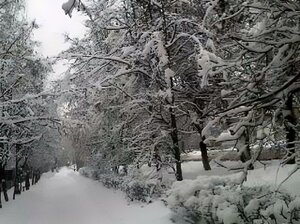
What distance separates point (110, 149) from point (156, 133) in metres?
7.79

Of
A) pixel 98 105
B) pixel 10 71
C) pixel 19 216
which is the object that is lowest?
pixel 19 216

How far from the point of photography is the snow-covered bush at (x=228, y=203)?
671 cm

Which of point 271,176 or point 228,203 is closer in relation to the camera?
point 228,203

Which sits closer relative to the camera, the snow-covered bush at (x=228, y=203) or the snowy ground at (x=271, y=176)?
the snow-covered bush at (x=228, y=203)

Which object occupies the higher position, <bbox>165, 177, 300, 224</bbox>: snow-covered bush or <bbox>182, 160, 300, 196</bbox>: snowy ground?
<bbox>182, 160, 300, 196</bbox>: snowy ground

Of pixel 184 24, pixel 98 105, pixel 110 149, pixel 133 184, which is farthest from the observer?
pixel 110 149

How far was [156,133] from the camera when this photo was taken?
54.4 feet

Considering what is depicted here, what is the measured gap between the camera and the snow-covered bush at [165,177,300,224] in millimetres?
6707

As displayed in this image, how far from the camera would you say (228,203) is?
7.62m

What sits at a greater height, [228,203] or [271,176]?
[271,176]

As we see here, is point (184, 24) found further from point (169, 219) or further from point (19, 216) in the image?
point (19, 216)

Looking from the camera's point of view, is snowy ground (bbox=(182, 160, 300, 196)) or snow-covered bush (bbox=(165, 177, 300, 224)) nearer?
snow-covered bush (bbox=(165, 177, 300, 224))

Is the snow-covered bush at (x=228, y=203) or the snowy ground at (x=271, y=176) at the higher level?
the snowy ground at (x=271, y=176)

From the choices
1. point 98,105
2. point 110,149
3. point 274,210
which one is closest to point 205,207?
point 274,210
